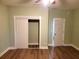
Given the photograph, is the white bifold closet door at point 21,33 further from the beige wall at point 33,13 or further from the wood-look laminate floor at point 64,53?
the wood-look laminate floor at point 64,53

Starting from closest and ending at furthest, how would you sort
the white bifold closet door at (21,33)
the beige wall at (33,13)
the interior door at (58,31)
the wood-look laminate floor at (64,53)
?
the wood-look laminate floor at (64,53)
the interior door at (58,31)
the beige wall at (33,13)
the white bifold closet door at (21,33)

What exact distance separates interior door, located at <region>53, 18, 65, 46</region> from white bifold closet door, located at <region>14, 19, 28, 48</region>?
2024 millimetres

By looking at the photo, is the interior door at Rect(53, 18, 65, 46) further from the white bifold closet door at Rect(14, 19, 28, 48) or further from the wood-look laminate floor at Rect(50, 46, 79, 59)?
the white bifold closet door at Rect(14, 19, 28, 48)

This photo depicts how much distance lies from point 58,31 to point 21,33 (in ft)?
7.86

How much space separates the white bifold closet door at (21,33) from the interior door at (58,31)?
2024 millimetres

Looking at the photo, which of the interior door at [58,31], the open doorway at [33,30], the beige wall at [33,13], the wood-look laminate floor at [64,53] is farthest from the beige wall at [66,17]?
the open doorway at [33,30]

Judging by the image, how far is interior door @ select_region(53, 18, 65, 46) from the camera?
469 centimetres

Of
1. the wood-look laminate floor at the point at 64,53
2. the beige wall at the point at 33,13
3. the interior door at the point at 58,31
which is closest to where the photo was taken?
the wood-look laminate floor at the point at 64,53

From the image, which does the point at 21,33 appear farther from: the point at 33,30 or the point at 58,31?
the point at 58,31

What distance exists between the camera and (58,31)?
188 inches

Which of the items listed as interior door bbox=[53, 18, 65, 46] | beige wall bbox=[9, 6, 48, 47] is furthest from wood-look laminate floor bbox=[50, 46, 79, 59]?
beige wall bbox=[9, 6, 48, 47]

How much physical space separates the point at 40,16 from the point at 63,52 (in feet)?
7.98

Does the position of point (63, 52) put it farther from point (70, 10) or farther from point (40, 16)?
point (40, 16)

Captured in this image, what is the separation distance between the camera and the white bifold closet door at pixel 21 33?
6.10 meters
